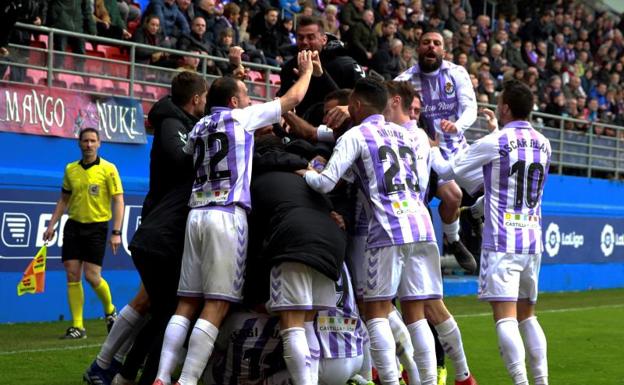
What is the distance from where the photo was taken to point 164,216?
8055 mm

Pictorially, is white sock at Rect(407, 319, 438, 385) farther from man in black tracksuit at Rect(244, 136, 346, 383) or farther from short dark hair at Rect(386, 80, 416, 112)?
short dark hair at Rect(386, 80, 416, 112)

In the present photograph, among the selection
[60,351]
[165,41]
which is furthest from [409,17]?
[60,351]

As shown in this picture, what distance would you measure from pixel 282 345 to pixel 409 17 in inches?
686

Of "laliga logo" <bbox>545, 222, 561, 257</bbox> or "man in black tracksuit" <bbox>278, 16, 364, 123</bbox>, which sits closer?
"man in black tracksuit" <bbox>278, 16, 364, 123</bbox>

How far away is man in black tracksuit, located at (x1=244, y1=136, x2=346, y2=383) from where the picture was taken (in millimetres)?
7270

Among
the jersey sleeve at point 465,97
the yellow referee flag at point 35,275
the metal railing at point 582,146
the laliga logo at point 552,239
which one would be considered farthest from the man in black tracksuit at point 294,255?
the metal railing at point 582,146

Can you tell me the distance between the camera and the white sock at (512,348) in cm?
782

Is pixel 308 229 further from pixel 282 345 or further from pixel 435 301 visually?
pixel 435 301

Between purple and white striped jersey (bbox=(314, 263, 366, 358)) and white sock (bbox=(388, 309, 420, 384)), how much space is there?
0.38 metres

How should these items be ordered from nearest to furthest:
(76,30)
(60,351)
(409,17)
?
1. (60,351)
2. (76,30)
3. (409,17)

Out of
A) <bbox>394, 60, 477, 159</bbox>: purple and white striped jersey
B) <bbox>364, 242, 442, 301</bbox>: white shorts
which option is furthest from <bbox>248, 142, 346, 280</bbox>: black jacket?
<bbox>394, 60, 477, 159</bbox>: purple and white striped jersey

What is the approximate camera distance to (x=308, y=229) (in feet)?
24.1

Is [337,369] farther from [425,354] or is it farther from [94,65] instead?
[94,65]

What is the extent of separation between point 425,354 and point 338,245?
3.22 ft
